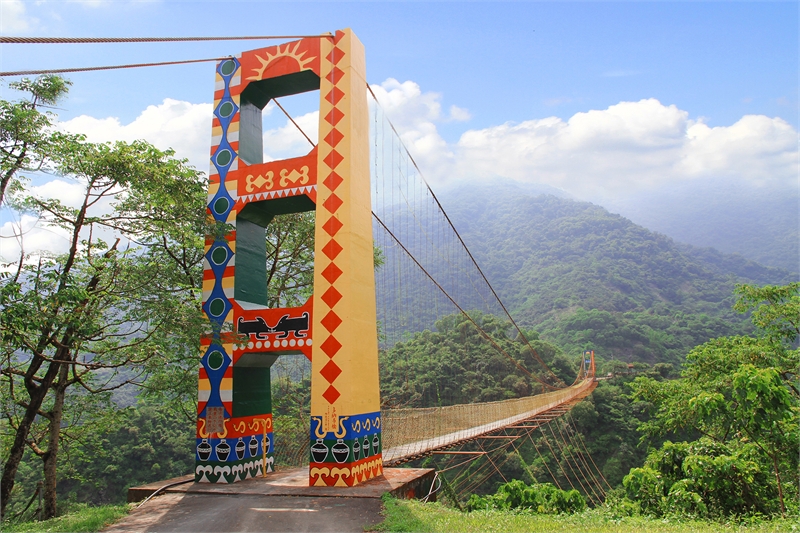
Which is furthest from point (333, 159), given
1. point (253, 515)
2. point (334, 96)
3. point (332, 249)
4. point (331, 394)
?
point (253, 515)

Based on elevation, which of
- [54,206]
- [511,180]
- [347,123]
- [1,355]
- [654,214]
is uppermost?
[511,180]

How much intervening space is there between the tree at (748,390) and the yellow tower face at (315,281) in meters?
4.00

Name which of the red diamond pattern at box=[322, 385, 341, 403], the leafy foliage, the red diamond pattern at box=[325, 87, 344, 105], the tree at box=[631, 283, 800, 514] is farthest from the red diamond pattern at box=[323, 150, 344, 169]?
the tree at box=[631, 283, 800, 514]

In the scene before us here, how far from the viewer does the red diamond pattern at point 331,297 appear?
20.2ft

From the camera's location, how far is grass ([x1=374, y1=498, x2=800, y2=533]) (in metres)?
4.29

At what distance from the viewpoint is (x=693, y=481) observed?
6.12m

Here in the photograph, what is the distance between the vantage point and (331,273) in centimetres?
627

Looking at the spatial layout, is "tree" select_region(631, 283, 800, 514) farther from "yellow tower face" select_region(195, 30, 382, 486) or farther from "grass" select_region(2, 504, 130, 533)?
"grass" select_region(2, 504, 130, 533)

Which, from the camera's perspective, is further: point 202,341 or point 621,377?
point 621,377

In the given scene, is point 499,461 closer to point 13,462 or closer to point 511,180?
point 13,462

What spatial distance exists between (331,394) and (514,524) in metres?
2.26

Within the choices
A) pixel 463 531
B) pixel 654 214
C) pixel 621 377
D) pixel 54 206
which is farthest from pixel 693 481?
pixel 654 214

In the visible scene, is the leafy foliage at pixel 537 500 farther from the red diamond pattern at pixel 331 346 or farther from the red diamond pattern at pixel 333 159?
the red diamond pattern at pixel 333 159

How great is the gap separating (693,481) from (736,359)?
238 inches
